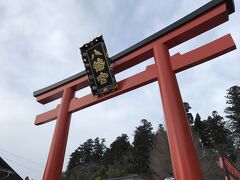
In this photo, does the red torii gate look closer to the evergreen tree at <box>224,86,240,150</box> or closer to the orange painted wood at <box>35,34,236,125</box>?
the orange painted wood at <box>35,34,236,125</box>

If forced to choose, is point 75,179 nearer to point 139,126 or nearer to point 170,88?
point 139,126

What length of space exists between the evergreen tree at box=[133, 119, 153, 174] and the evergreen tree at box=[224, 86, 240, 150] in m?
12.0

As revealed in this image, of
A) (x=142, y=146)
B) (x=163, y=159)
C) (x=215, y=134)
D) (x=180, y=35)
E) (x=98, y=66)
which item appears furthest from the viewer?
(x=142, y=146)

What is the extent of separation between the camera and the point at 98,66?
5.64m

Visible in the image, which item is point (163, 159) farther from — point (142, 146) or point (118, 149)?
point (118, 149)

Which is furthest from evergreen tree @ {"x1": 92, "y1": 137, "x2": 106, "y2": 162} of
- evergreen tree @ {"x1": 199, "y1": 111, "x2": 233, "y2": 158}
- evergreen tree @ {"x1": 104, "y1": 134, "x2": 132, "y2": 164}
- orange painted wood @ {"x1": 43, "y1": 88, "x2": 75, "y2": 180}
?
orange painted wood @ {"x1": 43, "y1": 88, "x2": 75, "y2": 180}

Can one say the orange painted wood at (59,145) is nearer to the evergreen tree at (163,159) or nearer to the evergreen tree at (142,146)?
the evergreen tree at (163,159)

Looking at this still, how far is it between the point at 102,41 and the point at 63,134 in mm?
2327

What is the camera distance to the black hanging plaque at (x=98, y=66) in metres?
5.47

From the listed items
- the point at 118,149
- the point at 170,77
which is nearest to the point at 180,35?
the point at 170,77

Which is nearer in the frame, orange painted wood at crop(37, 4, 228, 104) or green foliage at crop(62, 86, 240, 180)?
orange painted wood at crop(37, 4, 228, 104)

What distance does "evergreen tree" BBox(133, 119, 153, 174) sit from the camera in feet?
109

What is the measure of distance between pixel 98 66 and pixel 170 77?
189 cm

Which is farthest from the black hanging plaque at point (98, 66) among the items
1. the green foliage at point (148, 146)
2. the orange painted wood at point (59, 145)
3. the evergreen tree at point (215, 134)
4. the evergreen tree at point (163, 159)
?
the evergreen tree at point (215, 134)
